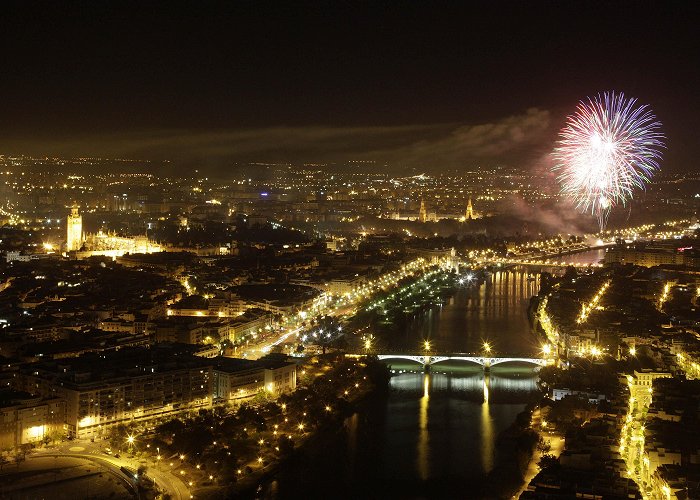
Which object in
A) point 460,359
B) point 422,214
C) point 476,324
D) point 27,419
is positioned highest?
point 422,214

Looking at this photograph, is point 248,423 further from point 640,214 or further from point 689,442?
point 640,214

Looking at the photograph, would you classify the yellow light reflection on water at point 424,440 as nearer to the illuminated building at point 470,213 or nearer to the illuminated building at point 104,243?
the illuminated building at point 104,243

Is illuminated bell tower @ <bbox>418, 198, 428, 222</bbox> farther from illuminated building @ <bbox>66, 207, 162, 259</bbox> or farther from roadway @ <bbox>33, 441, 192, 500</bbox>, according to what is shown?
roadway @ <bbox>33, 441, 192, 500</bbox>

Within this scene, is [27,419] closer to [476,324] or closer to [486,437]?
[486,437]

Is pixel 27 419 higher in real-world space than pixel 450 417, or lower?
higher

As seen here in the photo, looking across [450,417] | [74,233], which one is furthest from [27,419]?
[74,233]

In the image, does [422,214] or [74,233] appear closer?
[74,233]

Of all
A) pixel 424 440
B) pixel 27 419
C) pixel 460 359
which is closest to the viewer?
pixel 27 419

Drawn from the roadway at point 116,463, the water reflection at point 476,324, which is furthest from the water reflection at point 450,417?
the roadway at point 116,463
